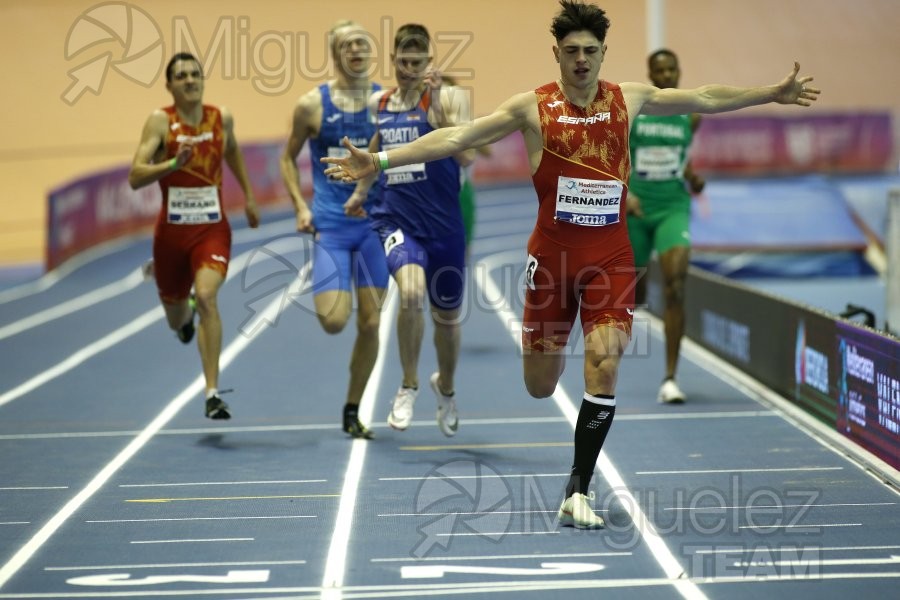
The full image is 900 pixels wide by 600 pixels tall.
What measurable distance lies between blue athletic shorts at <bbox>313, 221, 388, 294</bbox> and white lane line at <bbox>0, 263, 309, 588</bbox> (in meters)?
1.40

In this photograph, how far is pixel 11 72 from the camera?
3294cm

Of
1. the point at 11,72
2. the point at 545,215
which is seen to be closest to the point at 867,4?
the point at 11,72

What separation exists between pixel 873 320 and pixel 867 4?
29484 millimetres

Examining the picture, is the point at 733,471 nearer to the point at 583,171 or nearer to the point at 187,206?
the point at 583,171

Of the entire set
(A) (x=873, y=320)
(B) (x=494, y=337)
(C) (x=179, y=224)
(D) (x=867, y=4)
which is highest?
(D) (x=867, y=4)

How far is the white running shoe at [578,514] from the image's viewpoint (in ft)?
18.3

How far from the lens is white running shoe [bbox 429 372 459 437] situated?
755cm

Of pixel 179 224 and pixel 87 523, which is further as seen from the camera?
pixel 179 224

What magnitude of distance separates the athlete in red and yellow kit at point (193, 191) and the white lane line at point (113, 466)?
1.78 ft

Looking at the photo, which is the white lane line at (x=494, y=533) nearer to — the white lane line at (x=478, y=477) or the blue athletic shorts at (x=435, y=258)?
the white lane line at (x=478, y=477)

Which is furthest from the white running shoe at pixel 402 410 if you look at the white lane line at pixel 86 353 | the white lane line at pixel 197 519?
the white lane line at pixel 86 353

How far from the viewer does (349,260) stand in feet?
25.7

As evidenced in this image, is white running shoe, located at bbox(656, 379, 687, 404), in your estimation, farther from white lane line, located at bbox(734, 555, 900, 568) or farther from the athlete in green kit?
white lane line, located at bbox(734, 555, 900, 568)

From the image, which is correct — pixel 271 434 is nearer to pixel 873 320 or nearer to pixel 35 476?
pixel 35 476
